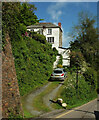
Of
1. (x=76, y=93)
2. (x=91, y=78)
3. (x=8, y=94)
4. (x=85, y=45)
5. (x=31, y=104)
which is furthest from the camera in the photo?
(x=85, y=45)

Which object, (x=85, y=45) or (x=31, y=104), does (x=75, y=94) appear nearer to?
(x=31, y=104)

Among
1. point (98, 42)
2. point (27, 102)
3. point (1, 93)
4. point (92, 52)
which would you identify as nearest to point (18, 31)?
point (27, 102)

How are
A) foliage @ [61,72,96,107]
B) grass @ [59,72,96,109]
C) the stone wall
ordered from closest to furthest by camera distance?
the stone wall < grass @ [59,72,96,109] < foliage @ [61,72,96,107]

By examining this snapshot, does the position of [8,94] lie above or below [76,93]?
above

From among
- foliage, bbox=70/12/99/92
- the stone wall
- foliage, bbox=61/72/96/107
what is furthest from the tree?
the stone wall

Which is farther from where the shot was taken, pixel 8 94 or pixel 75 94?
pixel 75 94

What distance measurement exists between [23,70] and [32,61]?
242 centimetres

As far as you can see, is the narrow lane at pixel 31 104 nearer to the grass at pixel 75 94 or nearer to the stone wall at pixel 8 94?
the stone wall at pixel 8 94

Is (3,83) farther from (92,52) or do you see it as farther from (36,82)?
(92,52)

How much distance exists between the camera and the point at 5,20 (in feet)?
27.9

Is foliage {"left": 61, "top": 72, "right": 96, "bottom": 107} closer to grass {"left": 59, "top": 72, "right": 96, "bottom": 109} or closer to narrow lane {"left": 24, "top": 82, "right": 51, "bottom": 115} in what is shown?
grass {"left": 59, "top": 72, "right": 96, "bottom": 109}

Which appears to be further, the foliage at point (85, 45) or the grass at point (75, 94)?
the foliage at point (85, 45)

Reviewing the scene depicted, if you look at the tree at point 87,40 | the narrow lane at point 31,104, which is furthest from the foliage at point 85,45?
the narrow lane at point 31,104

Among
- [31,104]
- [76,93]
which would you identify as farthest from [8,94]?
[76,93]
